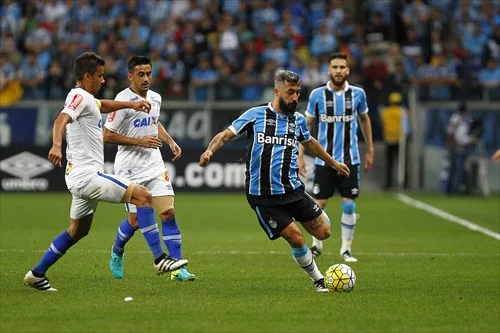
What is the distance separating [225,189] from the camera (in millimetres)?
23906

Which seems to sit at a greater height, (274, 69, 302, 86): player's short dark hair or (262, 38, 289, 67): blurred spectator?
(262, 38, 289, 67): blurred spectator

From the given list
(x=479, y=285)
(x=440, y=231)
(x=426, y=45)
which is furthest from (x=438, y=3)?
(x=479, y=285)

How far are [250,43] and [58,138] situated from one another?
694 inches

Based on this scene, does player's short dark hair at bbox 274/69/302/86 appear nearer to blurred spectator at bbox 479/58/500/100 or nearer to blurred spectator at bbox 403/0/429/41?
blurred spectator at bbox 479/58/500/100

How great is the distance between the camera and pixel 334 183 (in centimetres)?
1300

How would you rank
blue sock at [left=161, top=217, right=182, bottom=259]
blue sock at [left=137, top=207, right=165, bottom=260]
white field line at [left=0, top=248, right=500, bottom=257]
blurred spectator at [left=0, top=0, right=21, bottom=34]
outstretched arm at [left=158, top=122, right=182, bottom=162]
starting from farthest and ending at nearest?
blurred spectator at [left=0, top=0, right=21, bottom=34] → white field line at [left=0, top=248, right=500, bottom=257] → outstretched arm at [left=158, top=122, right=182, bottom=162] → blue sock at [left=161, top=217, right=182, bottom=259] → blue sock at [left=137, top=207, right=165, bottom=260]

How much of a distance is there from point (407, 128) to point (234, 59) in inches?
176

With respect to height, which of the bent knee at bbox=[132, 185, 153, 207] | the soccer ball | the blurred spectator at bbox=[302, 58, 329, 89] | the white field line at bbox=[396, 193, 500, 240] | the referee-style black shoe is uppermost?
the blurred spectator at bbox=[302, 58, 329, 89]

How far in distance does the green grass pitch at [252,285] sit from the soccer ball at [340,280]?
0.16 m

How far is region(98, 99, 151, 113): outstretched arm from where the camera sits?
31.4 feet

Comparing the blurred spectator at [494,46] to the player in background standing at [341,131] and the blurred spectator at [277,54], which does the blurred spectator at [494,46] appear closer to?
the blurred spectator at [277,54]

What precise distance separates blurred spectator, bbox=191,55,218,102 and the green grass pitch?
7396mm

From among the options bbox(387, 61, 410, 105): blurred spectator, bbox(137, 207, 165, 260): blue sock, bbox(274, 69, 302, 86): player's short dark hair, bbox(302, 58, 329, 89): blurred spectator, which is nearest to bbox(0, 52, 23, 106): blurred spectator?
bbox(302, 58, 329, 89): blurred spectator

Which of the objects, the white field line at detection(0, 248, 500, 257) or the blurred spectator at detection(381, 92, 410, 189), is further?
the blurred spectator at detection(381, 92, 410, 189)
